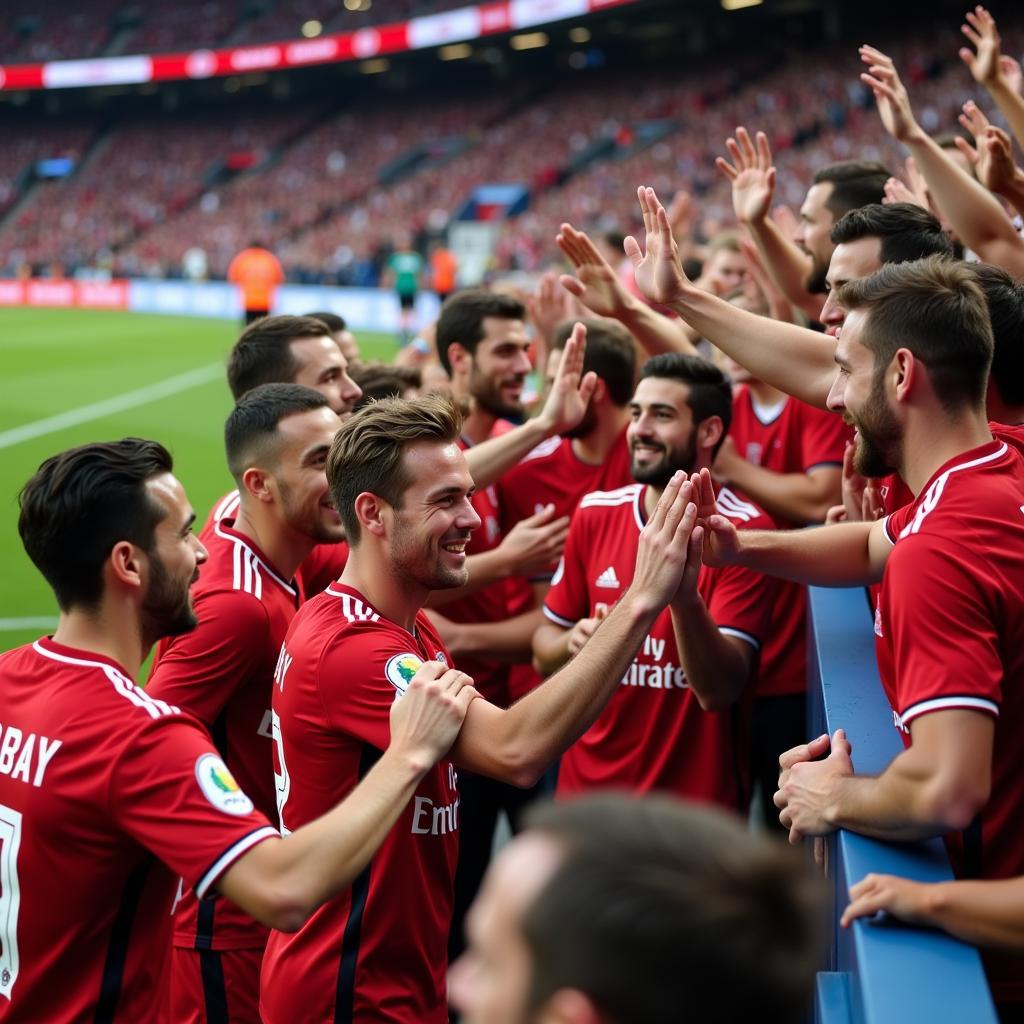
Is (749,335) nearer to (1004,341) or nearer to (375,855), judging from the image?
(1004,341)

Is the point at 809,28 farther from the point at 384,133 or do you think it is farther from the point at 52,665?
the point at 52,665

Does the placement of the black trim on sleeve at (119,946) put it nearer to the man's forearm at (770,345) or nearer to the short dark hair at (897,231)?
the man's forearm at (770,345)

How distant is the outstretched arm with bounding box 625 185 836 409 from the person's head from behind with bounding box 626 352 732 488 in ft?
1.55

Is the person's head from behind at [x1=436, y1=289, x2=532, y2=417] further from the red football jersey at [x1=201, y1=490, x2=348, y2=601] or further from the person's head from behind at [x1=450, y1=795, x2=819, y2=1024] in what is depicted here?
the person's head from behind at [x1=450, y1=795, x2=819, y2=1024]

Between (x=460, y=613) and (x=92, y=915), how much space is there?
9.29 feet

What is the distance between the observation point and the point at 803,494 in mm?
5227

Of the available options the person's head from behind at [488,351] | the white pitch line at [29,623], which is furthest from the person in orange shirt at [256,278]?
the person's head from behind at [488,351]

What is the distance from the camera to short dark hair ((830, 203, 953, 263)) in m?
4.15

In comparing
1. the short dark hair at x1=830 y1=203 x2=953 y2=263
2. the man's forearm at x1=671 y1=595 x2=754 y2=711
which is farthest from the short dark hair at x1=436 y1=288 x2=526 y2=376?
the man's forearm at x1=671 y1=595 x2=754 y2=711

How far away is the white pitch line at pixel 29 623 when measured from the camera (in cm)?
931

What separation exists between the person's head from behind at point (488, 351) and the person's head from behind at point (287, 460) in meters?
1.76

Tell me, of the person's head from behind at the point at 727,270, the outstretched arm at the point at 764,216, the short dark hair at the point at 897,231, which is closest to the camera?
the short dark hair at the point at 897,231

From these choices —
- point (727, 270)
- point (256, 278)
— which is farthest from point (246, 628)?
point (256, 278)

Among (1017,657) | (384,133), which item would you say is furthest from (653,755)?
(384,133)
